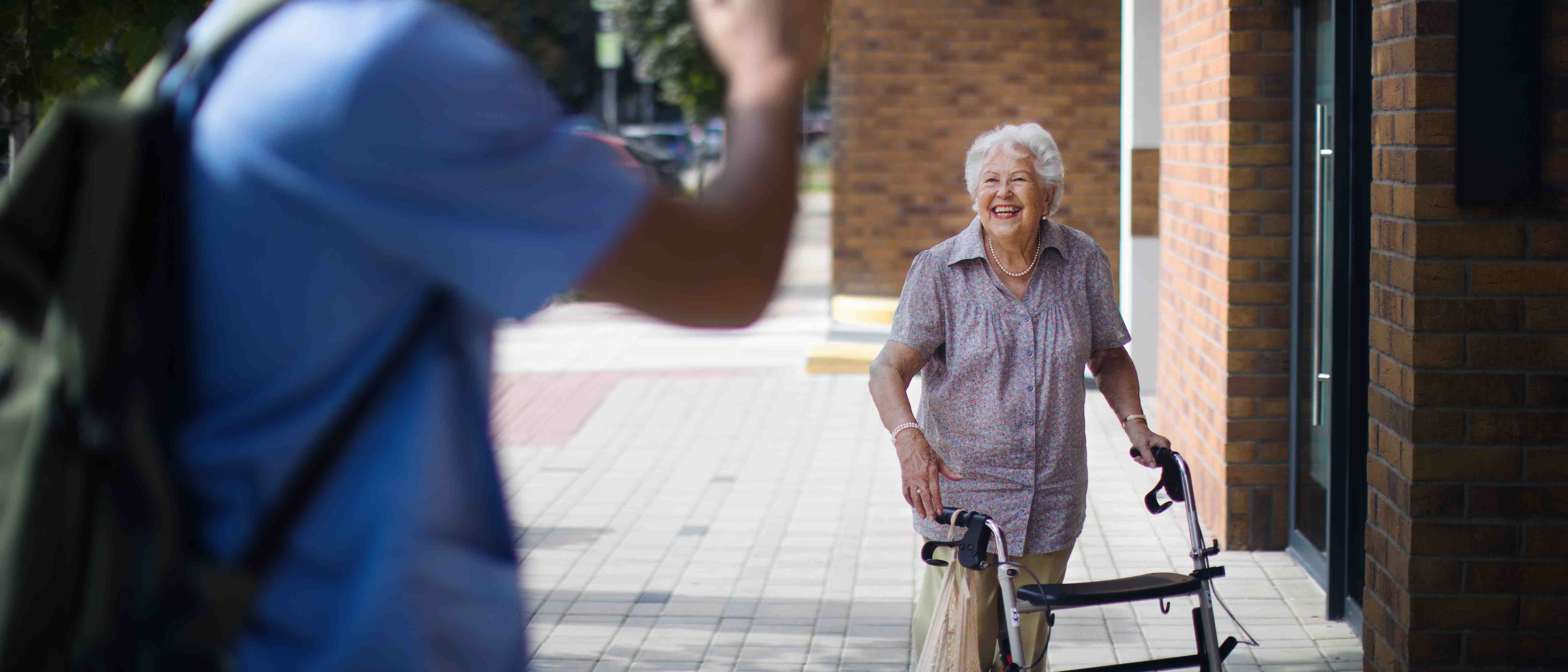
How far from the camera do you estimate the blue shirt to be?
116cm

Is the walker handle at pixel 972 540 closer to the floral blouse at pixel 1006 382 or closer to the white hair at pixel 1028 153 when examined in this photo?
the floral blouse at pixel 1006 382

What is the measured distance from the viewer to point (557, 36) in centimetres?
3456

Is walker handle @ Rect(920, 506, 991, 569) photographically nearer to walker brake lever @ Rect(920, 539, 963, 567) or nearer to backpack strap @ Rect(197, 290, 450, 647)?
walker brake lever @ Rect(920, 539, 963, 567)

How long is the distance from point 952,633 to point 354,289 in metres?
2.81

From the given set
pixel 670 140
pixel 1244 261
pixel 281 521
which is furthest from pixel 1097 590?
pixel 670 140

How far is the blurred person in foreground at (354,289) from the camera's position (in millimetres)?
1156

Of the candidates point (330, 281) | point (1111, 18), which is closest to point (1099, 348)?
point (330, 281)

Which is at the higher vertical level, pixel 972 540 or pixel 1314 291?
pixel 1314 291

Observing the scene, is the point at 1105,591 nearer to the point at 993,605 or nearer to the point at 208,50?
the point at 993,605

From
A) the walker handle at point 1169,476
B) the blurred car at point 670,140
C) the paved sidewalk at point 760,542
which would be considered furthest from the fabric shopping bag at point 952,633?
the blurred car at point 670,140

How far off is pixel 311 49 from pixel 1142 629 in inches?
191

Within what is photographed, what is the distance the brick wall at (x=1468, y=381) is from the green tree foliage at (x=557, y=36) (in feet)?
7.56

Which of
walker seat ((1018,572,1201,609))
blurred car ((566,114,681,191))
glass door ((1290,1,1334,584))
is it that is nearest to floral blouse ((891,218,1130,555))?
walker seat ((1018,572,1201,609))

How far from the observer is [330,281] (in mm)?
1171
